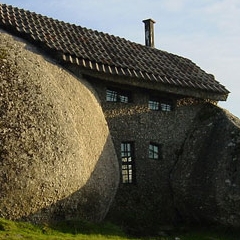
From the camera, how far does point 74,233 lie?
14.8 meters

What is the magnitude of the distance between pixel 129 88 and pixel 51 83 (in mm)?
4931

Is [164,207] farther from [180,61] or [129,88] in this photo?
[180,61]

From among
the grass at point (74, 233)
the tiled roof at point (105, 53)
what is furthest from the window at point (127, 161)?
the grass at point (74, 233)

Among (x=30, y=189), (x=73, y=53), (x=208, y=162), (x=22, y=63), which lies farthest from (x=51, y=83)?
(x=208, y=162)

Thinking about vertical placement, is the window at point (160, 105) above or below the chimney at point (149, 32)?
below

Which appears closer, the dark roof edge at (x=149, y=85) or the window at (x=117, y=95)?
the dark roof edge at (x=149, y=85)

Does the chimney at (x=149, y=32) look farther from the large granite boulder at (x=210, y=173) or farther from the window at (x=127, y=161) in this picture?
the window at (x=127, y=161)

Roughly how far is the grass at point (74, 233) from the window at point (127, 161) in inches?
124

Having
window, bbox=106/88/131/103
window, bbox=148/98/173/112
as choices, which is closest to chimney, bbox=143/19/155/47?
window, bbox=148/98/173/112

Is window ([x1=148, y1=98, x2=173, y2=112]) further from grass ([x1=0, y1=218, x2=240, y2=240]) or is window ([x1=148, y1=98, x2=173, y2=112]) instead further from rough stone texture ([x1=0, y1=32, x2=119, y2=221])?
grass ([x1=0, y1=218, x2=240, y2=240])

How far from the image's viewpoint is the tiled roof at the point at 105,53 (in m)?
18.7

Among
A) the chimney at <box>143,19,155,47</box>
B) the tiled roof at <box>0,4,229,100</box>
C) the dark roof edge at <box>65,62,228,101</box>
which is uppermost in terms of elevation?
the chimney at <box>143,19,155,47</box>

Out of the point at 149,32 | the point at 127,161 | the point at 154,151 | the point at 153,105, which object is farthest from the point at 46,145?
the point at 149,32

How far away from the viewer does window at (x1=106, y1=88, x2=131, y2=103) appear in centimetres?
2028
